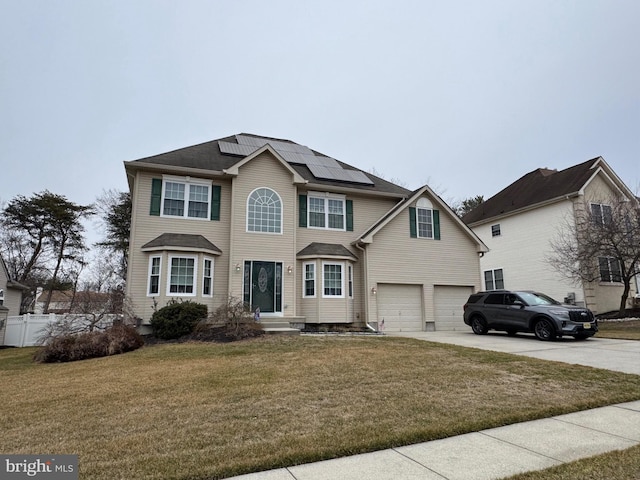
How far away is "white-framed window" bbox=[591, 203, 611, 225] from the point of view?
761 inches

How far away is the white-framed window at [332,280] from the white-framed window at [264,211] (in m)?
2.57

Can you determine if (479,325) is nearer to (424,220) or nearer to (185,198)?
(424,220)

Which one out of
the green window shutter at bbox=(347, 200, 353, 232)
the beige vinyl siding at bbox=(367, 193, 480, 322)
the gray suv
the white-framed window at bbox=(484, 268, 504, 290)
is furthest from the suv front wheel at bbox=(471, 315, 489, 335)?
the white-framed window at bbox=(484, 268, 504, 290)

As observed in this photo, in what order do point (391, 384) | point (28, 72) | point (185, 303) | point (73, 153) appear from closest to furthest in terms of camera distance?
1. point (391, 384)
2. point (185, 303)
3. point (28, 72)
4. point (73, 153)

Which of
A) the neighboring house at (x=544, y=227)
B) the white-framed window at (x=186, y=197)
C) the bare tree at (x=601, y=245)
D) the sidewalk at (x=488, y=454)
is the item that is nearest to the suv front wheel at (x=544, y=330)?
the sidewalk at (x=488, y=454)

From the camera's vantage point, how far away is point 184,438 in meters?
4.07

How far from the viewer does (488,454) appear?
3646mm

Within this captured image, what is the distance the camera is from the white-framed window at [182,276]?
1416 cm

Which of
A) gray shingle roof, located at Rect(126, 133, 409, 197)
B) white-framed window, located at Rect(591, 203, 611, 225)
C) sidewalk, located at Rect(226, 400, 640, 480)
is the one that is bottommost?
sidewalk, located at Rect(226, 400, 640, 480)

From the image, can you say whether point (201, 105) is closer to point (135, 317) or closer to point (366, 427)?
point (135, 317)

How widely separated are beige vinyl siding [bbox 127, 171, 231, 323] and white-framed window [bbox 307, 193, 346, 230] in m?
3.62

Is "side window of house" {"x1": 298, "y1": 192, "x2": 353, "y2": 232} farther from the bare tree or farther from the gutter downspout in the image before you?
the bare tree

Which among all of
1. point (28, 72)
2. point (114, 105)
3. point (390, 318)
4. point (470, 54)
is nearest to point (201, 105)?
point (114, 105)

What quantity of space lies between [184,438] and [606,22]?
17.8m
